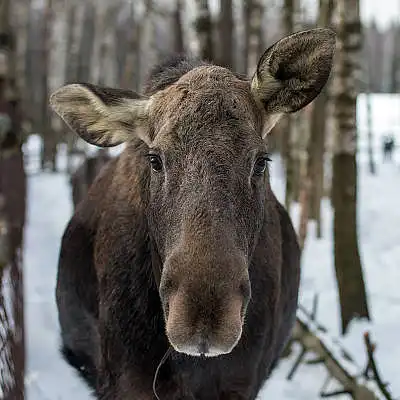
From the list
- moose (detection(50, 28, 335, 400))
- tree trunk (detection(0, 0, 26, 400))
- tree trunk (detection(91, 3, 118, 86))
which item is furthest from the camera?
tree trunk (detection(91, 3, 118, 86))

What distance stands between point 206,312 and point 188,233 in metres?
0.37

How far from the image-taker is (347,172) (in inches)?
301

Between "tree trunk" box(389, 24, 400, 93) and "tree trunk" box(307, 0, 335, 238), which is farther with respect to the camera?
"tree trunk" box(389, 24, 400, 93)

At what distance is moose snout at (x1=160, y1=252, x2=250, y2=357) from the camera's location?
270 cm

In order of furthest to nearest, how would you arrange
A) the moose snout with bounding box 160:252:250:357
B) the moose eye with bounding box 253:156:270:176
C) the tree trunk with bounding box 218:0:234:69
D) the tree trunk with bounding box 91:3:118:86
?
the tree trunk with bounding box 91:3:118:86 → the tree trunk with bounding box 218:0:234:69 → the moose eye with bounding box 253:156:270:176 → the moose snout with bounding box 160:252:250:357

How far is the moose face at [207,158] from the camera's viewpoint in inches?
108

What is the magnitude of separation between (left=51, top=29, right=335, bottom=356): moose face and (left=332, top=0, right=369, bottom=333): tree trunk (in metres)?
4.03

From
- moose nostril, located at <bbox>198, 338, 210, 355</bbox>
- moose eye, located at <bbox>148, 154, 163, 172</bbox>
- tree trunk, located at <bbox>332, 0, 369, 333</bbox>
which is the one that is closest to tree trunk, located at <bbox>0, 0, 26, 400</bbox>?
moose eye, located at <bbox>148, 154, 163, 172</bbox>

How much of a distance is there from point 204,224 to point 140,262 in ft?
3.78

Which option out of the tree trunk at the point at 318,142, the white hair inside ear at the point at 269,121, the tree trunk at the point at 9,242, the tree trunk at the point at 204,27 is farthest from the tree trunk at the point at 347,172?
the tree trunk at the point at 9,242

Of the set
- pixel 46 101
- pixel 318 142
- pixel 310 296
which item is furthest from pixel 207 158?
pixel 46 101

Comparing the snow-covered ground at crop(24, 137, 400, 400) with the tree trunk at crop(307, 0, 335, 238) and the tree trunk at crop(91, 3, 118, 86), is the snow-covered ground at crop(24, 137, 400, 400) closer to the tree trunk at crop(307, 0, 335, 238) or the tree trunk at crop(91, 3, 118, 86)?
the tree trunk at crop(307, 0, 335, 238)

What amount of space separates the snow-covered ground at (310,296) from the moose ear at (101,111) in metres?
3.08

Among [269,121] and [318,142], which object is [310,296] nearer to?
[318,142]
